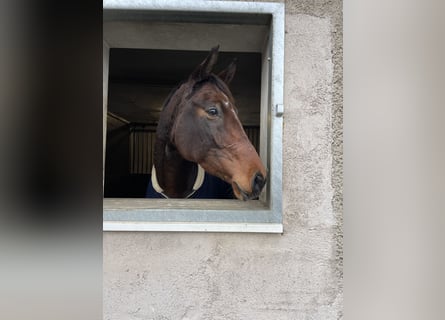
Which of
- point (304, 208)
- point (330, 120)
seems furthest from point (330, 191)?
point (330, 120)

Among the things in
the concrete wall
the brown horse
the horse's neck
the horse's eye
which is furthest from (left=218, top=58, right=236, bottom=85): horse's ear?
the horse's neck

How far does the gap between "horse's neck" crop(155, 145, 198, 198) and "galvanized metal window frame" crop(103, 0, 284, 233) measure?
0.16 meters

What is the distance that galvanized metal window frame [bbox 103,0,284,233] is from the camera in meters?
1.76

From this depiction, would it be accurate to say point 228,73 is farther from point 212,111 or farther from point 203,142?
point 203,142

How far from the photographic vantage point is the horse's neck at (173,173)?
6.54 ft

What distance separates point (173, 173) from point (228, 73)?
75 cm

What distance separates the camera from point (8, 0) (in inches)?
43.9

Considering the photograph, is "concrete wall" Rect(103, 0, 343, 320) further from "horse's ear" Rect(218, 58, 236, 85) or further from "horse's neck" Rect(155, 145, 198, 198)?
"horse's ear" Rect(218, 58, 236, 85)

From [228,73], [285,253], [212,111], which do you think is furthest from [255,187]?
[228,73]

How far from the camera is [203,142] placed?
1.91 meters

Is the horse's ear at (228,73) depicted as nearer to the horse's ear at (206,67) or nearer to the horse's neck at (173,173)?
the horse's ear at (206,67)

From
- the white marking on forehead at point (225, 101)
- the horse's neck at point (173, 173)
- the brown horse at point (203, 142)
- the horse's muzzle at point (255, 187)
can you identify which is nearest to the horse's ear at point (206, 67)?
the brown horse at point (203, 142)

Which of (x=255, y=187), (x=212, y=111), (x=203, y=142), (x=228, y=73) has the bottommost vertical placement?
(x=255, y=187)

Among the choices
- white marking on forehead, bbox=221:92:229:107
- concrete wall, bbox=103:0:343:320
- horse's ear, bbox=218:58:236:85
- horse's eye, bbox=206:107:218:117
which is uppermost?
horse's ear, bbox=218:58:236:85
